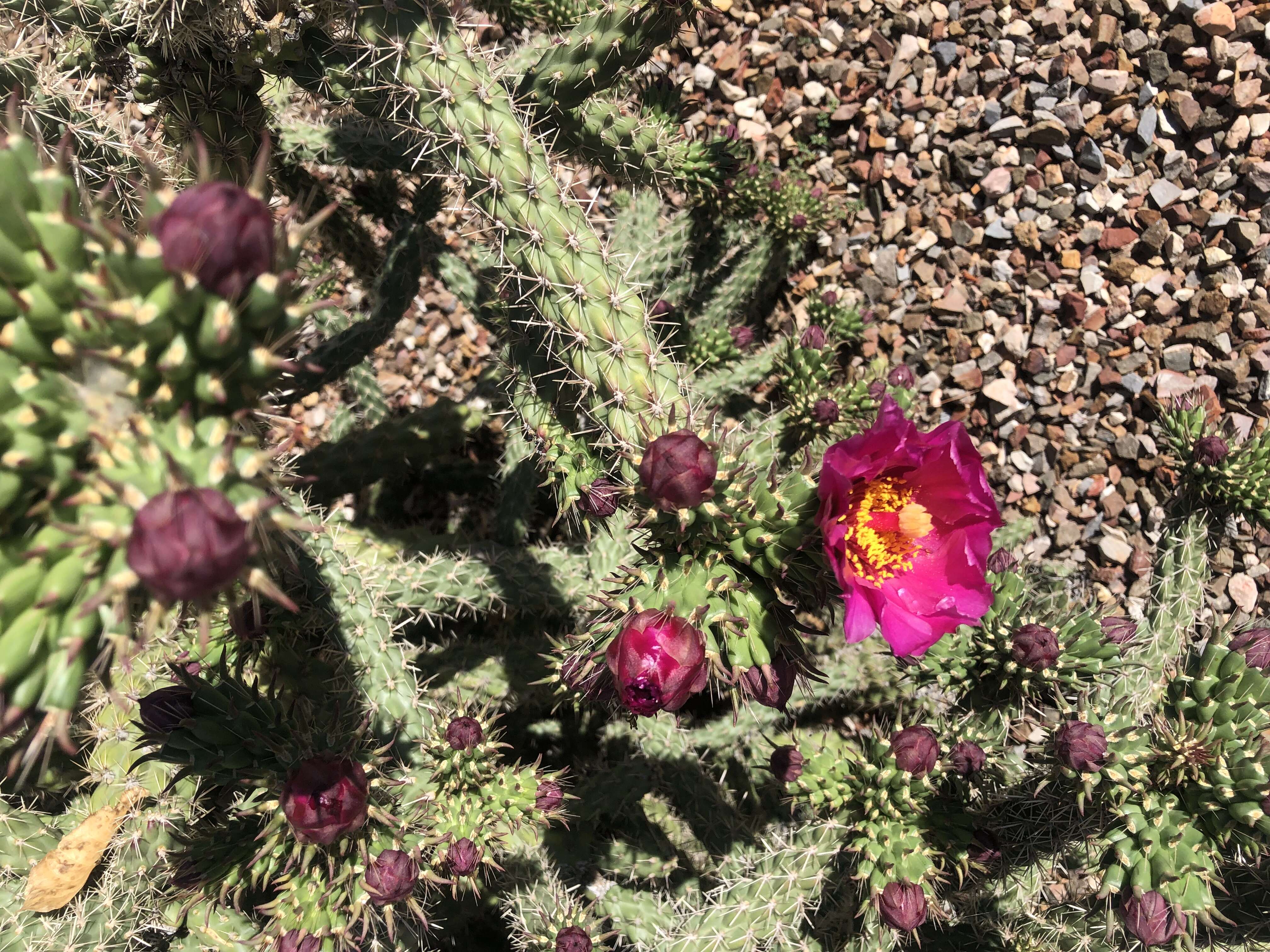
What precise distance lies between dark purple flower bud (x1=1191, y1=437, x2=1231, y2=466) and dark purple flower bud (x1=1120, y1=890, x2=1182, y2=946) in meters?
1.67

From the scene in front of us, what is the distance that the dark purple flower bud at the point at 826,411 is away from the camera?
3189 mm

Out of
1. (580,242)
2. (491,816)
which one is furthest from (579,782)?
(580,242)

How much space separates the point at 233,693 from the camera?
6.10ft

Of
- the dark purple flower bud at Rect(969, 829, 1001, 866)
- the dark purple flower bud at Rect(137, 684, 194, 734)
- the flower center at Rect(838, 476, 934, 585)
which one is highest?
the flower center at Rect(838, 476, 934, 585)

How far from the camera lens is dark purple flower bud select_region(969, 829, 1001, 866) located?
91.5 inches

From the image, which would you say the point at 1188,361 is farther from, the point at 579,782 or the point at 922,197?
the point at 579,782

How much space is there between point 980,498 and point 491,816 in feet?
5.16

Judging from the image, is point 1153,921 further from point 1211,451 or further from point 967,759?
point 1211,451

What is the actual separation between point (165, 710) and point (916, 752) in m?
1.97

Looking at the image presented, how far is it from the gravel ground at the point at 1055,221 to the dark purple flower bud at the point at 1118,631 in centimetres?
125

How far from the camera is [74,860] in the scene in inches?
89.0

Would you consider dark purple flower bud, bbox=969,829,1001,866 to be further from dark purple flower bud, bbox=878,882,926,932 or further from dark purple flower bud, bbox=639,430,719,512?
dark purple flower bud, bbox=639,430,719,512

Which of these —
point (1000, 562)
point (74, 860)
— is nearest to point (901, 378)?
point (1000, 562)

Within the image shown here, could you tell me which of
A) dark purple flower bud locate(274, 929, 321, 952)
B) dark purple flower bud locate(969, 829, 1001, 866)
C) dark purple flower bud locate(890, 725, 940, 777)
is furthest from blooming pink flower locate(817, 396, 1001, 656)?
dark purple flower bud locate(274, 929, 321, 952)
